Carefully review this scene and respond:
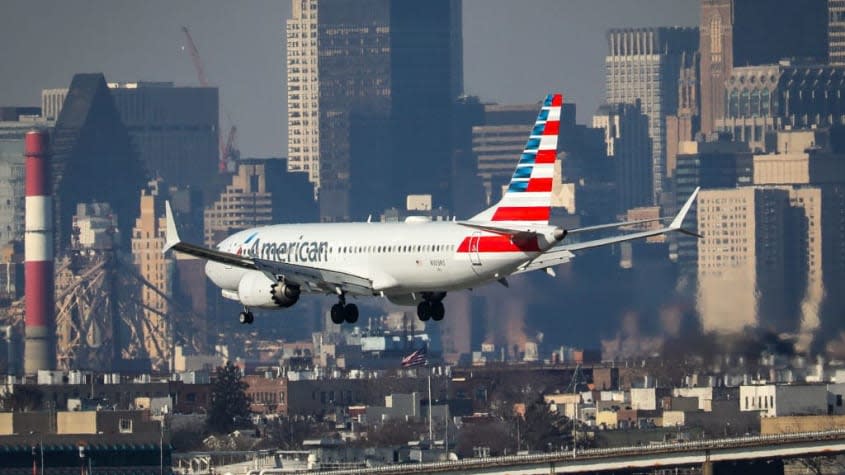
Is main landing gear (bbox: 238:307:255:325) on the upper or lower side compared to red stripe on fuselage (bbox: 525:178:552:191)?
lower

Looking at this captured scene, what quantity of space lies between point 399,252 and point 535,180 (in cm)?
652

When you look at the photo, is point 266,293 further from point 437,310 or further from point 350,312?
point 437,310

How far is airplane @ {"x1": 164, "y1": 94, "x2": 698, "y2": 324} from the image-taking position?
11175cm

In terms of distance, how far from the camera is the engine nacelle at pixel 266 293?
118m

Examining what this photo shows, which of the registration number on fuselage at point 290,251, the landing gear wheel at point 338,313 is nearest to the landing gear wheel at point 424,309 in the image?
the landing gear wheel at point 338,313

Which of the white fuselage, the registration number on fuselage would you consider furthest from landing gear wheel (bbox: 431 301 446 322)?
the registration number on fuselage

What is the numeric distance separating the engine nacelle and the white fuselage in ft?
5.52

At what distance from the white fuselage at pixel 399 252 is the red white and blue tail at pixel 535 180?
955 millimetres

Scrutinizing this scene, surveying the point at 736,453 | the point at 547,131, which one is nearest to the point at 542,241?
the point at 547,131

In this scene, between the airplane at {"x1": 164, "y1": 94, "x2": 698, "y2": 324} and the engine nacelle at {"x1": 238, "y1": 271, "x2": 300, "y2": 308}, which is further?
the engine nacelle at {"x1": 238, "y1": 271, "x2": 300, "y2": 308}

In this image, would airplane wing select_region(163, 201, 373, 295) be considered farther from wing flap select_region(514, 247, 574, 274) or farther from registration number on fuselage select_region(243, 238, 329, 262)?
wing flap select_region(514, 247, 574, 274)

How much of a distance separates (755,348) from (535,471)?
134 feet

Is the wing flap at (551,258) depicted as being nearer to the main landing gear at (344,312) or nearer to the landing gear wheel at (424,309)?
the landing gear wheel at (424,309)

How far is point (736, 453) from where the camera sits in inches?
6142
